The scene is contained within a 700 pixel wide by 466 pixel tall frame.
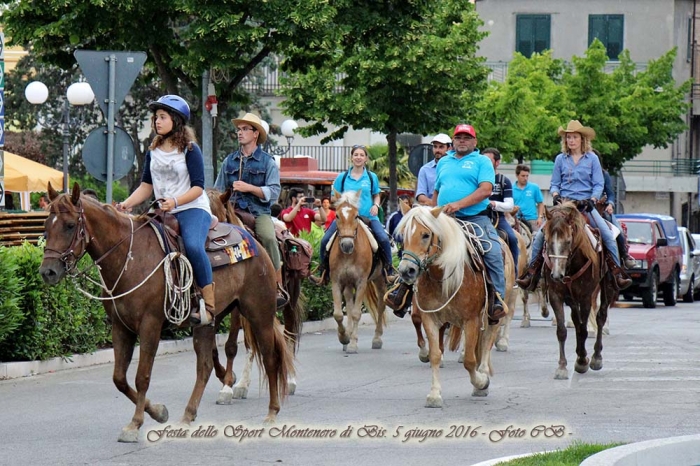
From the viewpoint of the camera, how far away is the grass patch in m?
7.93

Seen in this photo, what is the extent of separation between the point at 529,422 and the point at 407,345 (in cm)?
729

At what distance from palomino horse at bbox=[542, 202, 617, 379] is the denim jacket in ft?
10.1

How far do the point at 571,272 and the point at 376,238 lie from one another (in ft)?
11.5

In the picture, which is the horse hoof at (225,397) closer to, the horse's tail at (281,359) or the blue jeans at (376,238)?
the horse's tail at (281,359)

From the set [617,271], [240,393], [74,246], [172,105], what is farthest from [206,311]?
[617,271]

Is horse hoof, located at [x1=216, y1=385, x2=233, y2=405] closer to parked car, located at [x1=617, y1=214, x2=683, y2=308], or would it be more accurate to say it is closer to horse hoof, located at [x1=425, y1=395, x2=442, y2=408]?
horse hoof, located at [x1=425, y1=395, x2=442, y2=408]

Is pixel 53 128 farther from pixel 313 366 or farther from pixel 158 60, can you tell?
pixel 313 366

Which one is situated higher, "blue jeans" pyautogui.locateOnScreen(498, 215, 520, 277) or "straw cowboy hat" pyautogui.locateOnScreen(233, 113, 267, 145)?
"straw cowboy hat" pyautogui.locateOnScreen(233, 113, 267, 145)

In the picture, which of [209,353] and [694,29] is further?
[694,29]

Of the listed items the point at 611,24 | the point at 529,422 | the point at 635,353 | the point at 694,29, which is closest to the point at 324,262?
the point at 635,353

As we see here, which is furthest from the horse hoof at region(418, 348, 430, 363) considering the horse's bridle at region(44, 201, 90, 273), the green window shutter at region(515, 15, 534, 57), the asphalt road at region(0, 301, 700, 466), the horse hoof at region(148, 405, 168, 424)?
the green window shutter at region(515, 15, 534, 57)

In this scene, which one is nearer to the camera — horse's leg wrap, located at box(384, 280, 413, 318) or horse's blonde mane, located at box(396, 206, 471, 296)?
horse's blonde mane, located at box(396, 206, 471, 296)

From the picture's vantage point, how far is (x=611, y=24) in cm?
5828

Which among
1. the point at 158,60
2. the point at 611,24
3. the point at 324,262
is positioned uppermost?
the point at 611,24
